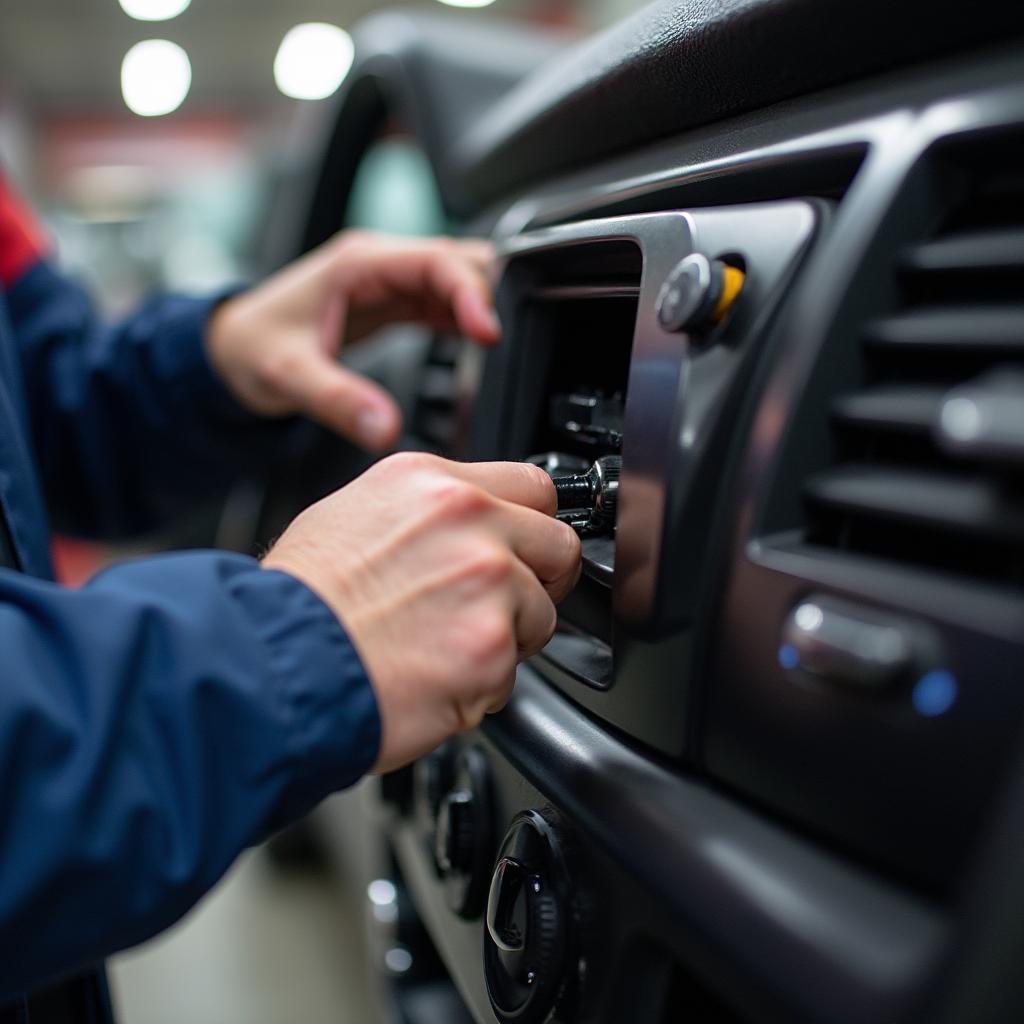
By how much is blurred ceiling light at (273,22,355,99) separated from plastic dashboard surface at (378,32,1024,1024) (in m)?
8.24

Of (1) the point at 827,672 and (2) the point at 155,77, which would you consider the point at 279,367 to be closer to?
(1) the point at 827,672

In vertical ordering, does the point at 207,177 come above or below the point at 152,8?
below

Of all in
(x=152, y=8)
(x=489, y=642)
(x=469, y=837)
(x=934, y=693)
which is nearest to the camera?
(x=934, y=693)

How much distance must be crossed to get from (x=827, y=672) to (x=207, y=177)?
8.66 meters

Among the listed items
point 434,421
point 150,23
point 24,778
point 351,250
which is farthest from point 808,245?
point 150,23

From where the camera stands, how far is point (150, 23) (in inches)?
283

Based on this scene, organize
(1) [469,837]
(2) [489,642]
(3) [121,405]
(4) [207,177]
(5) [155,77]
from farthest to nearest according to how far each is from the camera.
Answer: (5) [155,77], (4) [207,177], (3) [121,405], (1) [469,837], (2) [489,642]

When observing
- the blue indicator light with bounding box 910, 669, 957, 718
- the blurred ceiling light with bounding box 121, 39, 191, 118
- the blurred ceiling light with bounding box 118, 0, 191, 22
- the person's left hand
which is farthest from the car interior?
the blurred ceiling light with bounding box 121, 39, 191, 118

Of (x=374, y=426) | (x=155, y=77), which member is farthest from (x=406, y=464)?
(x=155, y=77)

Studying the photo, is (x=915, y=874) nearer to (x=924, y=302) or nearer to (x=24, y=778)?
(x=924, y=302)

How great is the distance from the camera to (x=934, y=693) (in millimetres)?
278

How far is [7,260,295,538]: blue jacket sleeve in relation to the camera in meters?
1.00

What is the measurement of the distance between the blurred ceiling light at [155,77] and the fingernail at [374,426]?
27.6 feet

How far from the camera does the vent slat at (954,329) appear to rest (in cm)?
29
